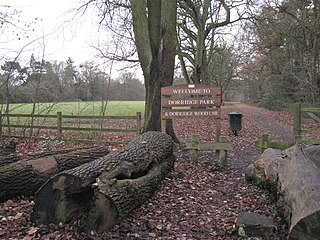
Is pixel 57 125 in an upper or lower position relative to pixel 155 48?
lower

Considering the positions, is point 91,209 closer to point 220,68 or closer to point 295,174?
point 295,174

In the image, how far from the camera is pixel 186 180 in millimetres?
6848

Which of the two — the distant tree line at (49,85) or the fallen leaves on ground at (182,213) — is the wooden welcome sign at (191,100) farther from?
the distant tree line at (49,85)

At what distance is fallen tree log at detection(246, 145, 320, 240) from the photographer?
3.60m

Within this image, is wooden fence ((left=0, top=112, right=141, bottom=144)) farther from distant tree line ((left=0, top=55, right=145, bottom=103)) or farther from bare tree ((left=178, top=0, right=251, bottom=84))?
bare tree ((left=178, top=0, right=251, bottom=84))

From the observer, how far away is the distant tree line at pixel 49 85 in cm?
1155

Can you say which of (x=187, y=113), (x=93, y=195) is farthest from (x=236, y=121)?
(x=93, y=195)

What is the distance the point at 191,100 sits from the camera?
9.16 meters

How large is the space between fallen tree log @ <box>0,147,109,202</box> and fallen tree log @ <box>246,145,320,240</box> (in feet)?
11.4

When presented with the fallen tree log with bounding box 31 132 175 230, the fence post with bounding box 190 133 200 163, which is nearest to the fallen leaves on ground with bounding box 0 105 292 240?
the fallen tree log with bounding box 31 132 175 230

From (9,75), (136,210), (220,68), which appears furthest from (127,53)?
(220,68)

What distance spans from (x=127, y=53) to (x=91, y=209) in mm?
17731

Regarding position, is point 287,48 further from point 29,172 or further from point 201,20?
point 29,172

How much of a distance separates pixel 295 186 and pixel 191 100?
5.02 meters
